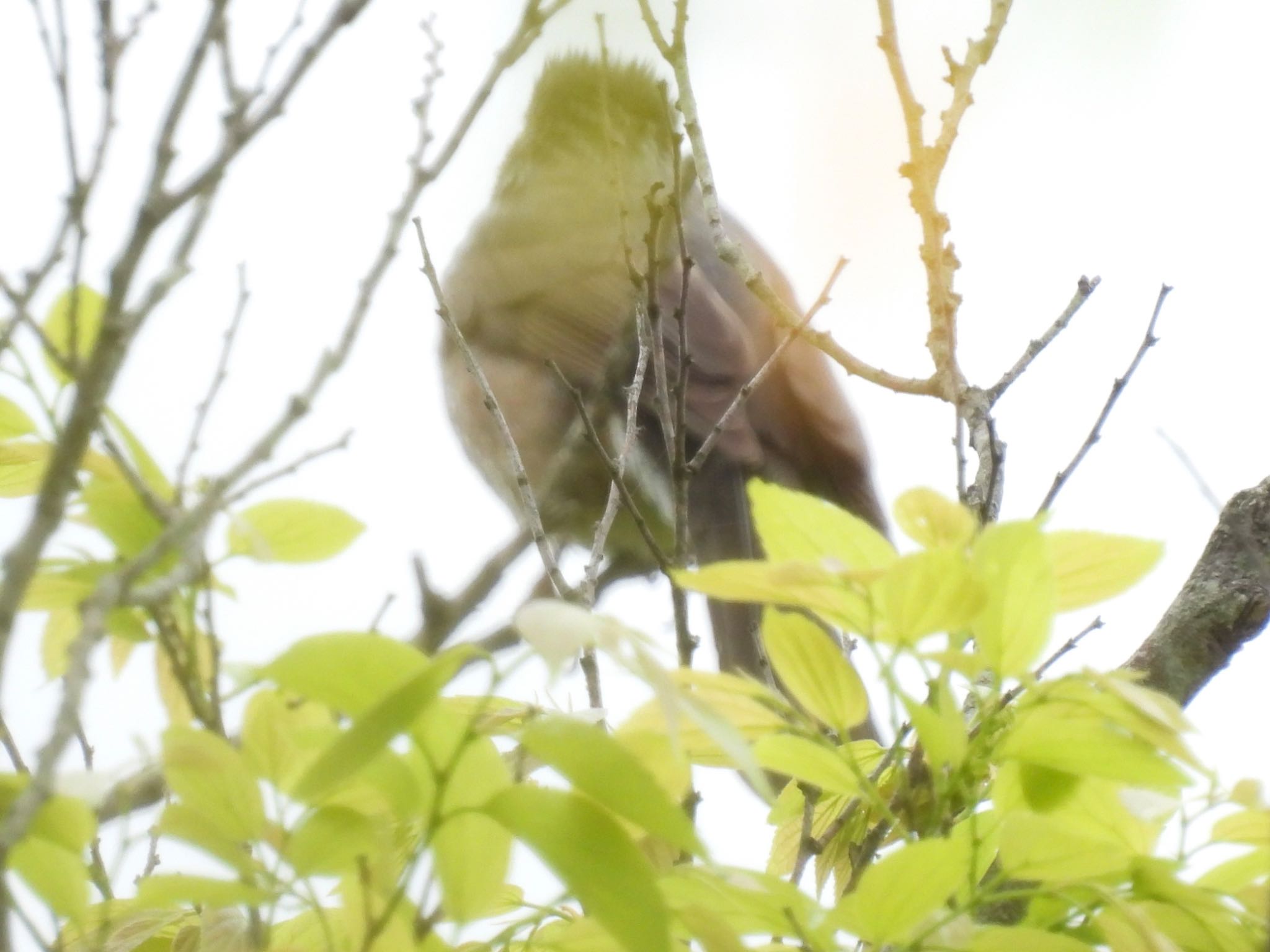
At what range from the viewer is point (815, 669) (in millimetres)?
586

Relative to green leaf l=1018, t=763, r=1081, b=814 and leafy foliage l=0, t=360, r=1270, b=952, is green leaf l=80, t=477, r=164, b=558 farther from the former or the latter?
green leaf l=1018, t=763, r=1081, b=814

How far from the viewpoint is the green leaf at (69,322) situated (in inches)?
25.1

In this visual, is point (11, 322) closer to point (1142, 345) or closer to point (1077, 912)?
point (1077, 912)

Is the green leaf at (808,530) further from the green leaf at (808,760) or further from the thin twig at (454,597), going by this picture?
the thin twig at (454,597)

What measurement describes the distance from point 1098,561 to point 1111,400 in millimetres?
468

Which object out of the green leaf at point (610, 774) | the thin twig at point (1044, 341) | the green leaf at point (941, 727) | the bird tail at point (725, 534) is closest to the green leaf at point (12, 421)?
the green leaf at point (610, 774)

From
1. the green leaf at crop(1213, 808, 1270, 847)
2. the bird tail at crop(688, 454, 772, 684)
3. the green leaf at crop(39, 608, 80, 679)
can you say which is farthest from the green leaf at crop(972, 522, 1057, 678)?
the bird tail at crop(688, 454, 772, 684)

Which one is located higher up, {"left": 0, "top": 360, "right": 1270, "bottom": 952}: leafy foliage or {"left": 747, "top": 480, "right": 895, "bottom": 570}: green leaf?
{"left": 747, "top": 480, "right": 895, "bottom": 570}: green leaf

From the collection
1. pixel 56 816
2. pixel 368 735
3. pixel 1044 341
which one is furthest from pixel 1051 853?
pixel 1044 341

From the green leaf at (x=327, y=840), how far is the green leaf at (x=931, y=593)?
0.23 meters

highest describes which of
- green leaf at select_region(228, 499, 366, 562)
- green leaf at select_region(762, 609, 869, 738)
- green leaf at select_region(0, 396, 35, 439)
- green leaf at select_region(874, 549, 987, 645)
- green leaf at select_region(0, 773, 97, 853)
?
green leaf at select_region(0, 396, 35, 439)

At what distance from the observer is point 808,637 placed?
1.93 ft

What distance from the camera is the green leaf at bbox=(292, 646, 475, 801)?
43 cm

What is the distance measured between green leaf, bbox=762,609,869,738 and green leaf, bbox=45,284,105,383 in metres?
0.35
